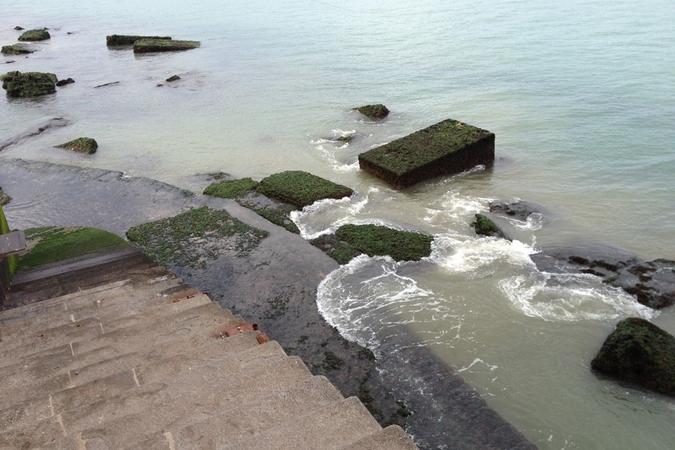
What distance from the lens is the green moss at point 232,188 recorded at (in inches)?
802

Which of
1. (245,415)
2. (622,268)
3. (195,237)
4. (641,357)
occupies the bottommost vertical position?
(195,237)

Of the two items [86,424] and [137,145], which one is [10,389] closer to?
[86,424]

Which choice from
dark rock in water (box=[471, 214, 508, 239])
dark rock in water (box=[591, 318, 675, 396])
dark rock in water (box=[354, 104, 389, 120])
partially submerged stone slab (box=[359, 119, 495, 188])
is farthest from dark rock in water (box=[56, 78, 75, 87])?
dark rock in water (box=[591, 318, 675, 396])

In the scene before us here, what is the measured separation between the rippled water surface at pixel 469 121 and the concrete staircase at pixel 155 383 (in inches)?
168

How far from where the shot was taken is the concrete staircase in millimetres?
6582

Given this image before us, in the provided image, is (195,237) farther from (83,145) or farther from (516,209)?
(83,145)

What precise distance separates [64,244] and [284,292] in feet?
22.5

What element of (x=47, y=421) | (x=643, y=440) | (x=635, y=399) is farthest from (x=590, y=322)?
(x=47, y=421)

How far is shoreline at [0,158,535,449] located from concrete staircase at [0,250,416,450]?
2495 mm

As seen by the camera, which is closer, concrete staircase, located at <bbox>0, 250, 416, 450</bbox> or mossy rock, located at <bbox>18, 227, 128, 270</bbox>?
concrete staircase, located at <bbox>0, 250, 416, 450</bbox>

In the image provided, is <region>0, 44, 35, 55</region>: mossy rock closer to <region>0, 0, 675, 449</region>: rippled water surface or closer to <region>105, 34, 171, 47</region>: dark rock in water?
<region>0, 0, 675, 449</region>: rippled water surface

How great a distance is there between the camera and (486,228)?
16.8 meters

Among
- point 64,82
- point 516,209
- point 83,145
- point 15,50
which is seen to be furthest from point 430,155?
point 15,50

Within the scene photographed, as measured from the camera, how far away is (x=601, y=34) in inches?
1644
